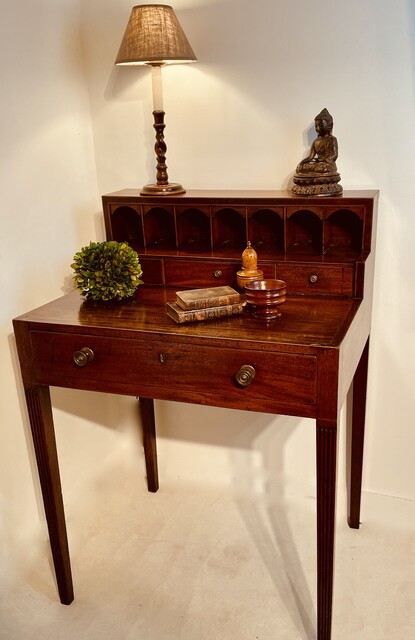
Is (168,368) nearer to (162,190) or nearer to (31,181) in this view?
(162,190)

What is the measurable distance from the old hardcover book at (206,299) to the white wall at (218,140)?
1.89ft

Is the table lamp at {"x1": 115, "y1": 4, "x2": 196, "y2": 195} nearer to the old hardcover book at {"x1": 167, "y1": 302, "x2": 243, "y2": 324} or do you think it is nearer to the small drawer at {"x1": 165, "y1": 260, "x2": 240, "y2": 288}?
the small drawer at {"x1": 165, "y1": 260, "x2": 240, "y2": 288}

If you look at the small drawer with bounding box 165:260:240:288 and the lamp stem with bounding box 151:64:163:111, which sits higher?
the lamp stem with bounding box 151:64:163:111

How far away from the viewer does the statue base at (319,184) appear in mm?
1594

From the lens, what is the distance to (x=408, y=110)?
164 cm

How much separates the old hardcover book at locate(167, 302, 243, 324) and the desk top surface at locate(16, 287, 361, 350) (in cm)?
1

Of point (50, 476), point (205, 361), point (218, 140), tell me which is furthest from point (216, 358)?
point (218, 140)

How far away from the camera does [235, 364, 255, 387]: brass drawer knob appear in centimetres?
127

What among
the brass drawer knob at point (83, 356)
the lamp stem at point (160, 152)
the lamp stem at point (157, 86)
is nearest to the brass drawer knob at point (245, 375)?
the brass drawer knob at point (83, 356)

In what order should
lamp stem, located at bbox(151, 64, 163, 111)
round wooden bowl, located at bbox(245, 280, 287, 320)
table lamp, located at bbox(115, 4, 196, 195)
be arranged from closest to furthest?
round wooden bowl, located at bbox(245, 280, 287, 320), table lamp, located at bbox(115, 4, 196, 195), lamp stem, located at bbox(151, 64, 163, 111)

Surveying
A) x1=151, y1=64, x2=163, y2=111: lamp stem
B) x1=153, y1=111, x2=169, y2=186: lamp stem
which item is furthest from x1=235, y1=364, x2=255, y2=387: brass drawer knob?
x1=151, y1=64, x2=163, y2=111: lamp stem

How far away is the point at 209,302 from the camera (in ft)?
4.53

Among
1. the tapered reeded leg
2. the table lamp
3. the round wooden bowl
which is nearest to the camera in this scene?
the round wooden bowl

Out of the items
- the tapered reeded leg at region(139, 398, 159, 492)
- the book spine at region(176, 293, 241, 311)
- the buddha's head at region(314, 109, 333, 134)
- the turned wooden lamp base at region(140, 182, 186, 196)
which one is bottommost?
the tapered reeded leg at region(139, 398, 159, 492)
